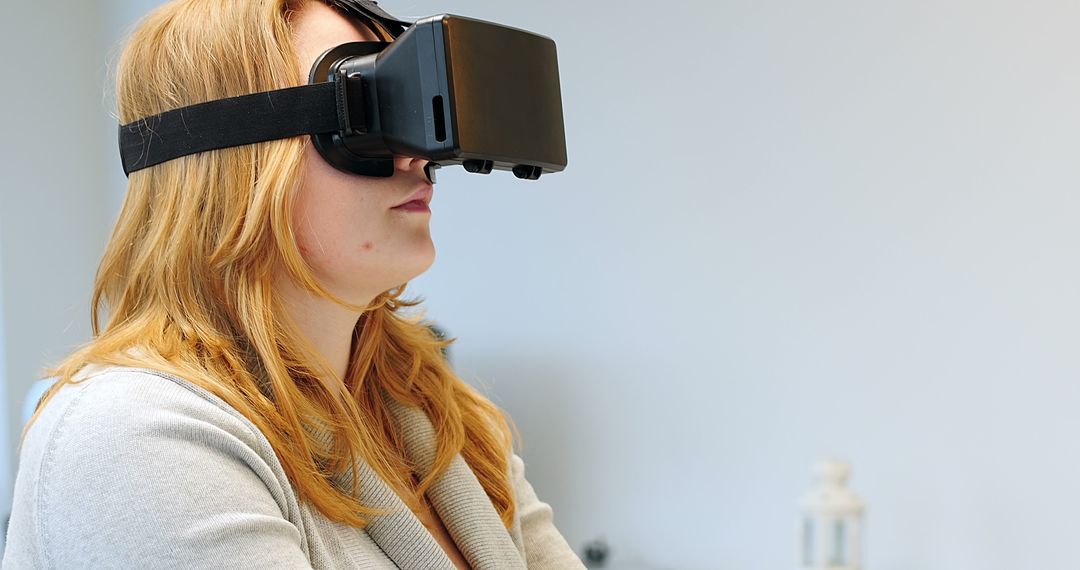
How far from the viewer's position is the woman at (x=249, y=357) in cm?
65

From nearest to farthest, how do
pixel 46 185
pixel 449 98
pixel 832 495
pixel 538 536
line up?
pixel 449 98 → pixel 538 536 → pixel 832 495 → pixel 46 185

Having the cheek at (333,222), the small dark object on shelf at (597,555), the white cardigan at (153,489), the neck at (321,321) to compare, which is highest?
the cheek at (333,222)

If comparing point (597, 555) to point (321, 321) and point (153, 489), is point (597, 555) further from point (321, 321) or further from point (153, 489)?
point (153, 489)

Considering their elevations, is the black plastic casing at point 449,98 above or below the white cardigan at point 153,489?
above

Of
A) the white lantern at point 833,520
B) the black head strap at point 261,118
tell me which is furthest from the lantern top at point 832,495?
the black head strap at point 261,118

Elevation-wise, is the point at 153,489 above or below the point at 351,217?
below

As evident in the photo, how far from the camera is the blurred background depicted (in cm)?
149

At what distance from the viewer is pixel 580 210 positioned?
1.94 metres

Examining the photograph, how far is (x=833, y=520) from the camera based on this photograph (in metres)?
1.58

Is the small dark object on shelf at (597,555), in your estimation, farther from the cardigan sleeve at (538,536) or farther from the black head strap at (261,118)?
the black head strap at (261,118)

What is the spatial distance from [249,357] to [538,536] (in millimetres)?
360

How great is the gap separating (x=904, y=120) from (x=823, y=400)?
17.7 inches

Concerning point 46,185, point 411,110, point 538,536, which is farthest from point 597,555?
point 46,185

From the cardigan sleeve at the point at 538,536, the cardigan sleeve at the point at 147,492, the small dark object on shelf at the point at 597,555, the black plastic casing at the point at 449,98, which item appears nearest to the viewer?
the cardigan sleeve at the point at 147,492
